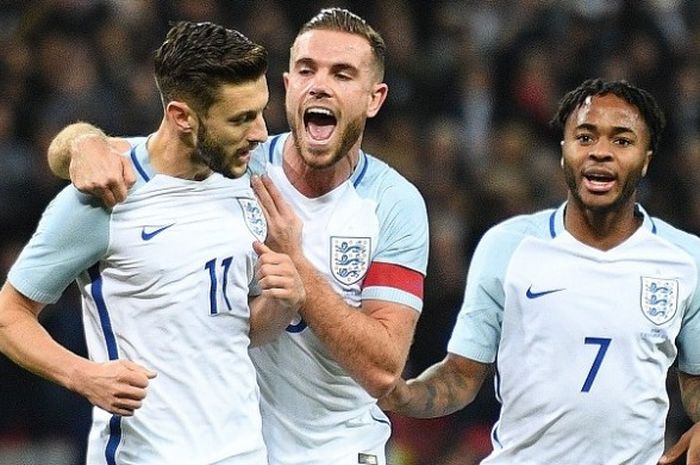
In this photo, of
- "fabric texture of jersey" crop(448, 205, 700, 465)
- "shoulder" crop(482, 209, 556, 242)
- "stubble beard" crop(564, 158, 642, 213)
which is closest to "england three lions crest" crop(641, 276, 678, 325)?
"fabric texture of jersey" crop(448, 205, 700, 465)

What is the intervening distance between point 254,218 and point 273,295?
300mm

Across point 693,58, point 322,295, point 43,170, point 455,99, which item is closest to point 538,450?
point 322,295

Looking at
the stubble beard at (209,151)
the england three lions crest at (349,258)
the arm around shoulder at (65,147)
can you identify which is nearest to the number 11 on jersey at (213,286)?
the stubble beard at (209,151)

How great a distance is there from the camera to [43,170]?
28.0 ft

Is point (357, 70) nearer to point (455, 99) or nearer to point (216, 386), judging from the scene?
point (216, 386)

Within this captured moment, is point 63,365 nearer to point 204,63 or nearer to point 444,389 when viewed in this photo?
point 204,63

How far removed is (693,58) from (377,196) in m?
6.18

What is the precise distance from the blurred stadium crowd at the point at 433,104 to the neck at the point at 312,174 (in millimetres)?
3101

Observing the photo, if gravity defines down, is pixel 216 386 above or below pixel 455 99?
below

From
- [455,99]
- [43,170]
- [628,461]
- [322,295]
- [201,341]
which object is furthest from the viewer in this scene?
[455,99]

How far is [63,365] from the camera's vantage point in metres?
3.86

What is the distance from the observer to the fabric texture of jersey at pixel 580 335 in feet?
15.4

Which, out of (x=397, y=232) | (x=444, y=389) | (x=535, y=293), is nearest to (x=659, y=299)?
(x=535, y=293)

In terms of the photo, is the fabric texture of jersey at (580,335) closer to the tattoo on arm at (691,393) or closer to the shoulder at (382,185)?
the tattoo on arm at (691,393)
